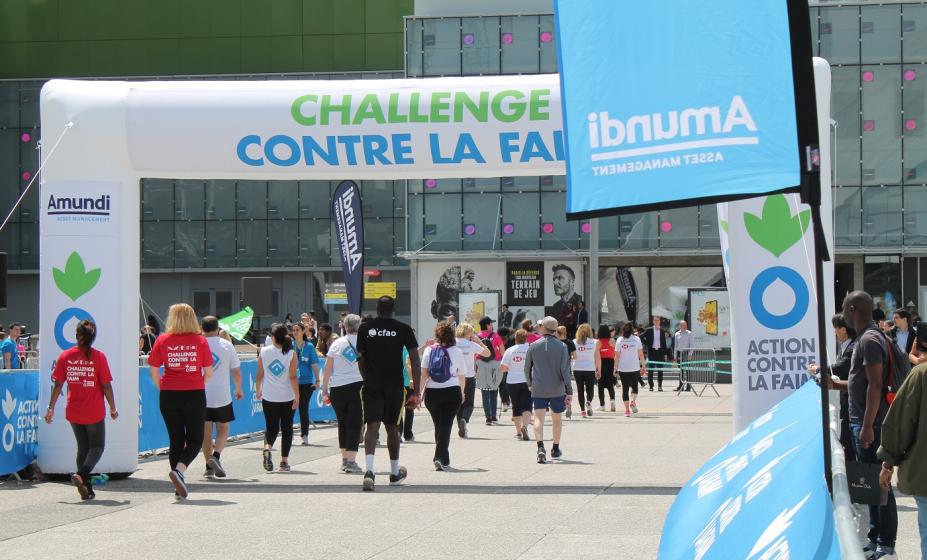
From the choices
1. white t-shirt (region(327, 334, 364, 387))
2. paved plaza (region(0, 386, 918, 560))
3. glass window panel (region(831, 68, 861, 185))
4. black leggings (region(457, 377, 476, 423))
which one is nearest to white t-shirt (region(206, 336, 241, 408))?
paved plaza (region(0, 386, 918, 560))

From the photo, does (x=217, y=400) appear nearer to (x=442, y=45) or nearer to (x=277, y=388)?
(x=277, y=388)

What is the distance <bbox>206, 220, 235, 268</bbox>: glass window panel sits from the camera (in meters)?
49.5

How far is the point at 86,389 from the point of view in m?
12.1

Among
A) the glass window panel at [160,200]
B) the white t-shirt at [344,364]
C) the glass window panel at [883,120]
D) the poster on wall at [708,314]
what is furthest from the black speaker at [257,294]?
the glass window panel at [160,200]

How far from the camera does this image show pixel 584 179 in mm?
4945

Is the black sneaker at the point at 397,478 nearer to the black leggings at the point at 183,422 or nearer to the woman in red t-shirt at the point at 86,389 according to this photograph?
the black leggings at the point at 183,422

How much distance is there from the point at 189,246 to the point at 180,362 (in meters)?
38.7

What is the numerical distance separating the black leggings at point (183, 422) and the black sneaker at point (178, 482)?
0.54ft

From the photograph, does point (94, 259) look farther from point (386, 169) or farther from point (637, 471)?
point (637, 471)

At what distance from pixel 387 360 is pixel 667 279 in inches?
1117

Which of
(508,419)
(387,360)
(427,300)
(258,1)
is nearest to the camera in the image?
(387,360)

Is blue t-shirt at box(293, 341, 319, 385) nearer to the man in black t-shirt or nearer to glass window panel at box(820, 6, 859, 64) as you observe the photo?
the man in black t-shirt

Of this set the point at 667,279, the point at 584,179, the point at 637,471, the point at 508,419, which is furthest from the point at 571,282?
the point at 584,179

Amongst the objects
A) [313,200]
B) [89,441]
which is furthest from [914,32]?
[89,441]
